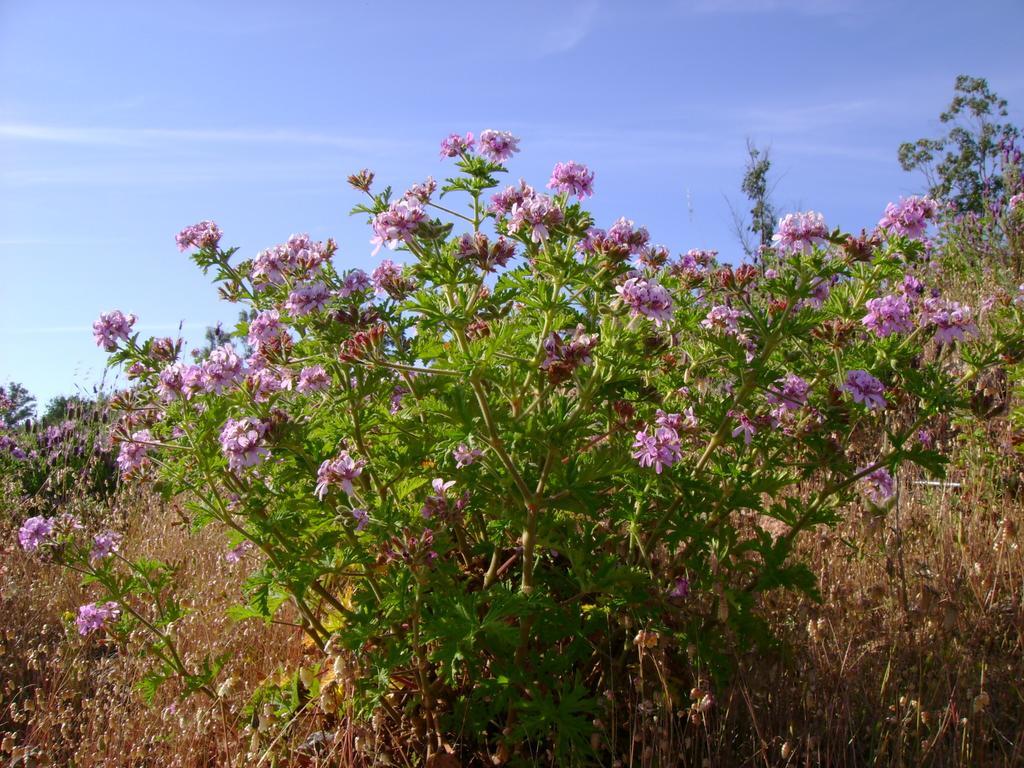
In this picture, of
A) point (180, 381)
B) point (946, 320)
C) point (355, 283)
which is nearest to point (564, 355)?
point (355, 283)

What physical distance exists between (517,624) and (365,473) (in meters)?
0.80

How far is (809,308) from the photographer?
2.80m

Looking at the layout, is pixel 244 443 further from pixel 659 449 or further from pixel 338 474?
pixel 659 449

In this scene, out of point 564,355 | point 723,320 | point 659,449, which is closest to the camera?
point 564,355

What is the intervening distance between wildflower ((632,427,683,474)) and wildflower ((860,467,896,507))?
1063mm

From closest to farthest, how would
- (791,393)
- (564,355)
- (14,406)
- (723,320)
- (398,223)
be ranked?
(564,355), (398,223), (791,393), (723,320), (14,406)

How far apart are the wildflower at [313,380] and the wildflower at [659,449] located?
1.14 m

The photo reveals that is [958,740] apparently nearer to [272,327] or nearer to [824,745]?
[824,745]

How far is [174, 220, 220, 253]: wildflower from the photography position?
3.63 meters

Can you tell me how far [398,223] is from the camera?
2.85m

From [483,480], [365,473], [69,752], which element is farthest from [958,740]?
[69,752]

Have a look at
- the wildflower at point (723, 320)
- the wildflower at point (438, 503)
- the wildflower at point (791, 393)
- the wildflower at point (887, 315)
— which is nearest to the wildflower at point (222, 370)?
the wildflower at point (438, 503)

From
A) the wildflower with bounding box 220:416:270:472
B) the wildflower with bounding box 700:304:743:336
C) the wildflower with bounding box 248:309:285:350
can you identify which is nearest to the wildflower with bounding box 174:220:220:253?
the wildflower with bounding box 248:309:285:350

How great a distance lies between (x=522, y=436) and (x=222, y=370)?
47.5 inches
